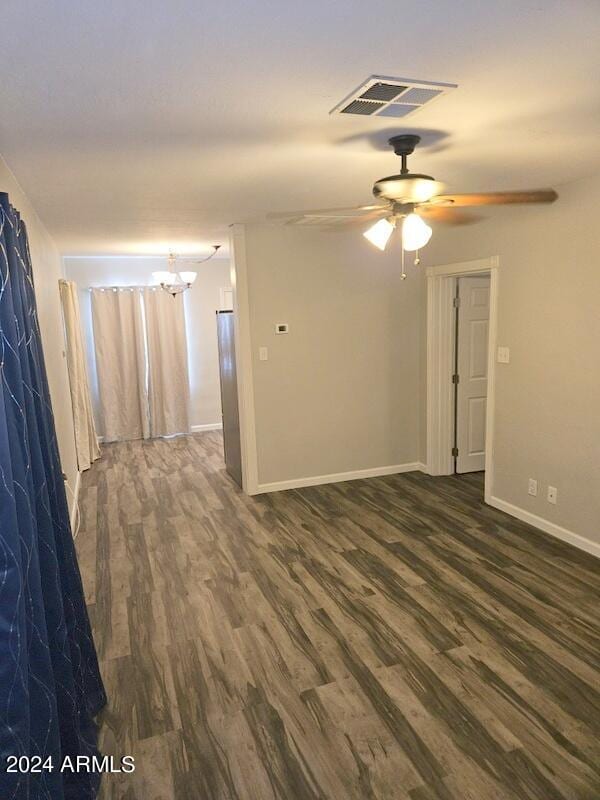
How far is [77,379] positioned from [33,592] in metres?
4.53

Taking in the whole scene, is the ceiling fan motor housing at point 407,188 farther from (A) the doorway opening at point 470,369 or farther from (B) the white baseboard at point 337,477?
(B) the white baseboard at point 337,477

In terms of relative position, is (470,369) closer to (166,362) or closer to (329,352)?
(329,352)

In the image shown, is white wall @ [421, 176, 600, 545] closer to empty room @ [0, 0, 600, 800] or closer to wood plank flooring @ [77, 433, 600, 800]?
empty room @ [0, 0, 600, 800]

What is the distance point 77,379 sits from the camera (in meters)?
5.69

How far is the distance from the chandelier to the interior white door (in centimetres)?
273

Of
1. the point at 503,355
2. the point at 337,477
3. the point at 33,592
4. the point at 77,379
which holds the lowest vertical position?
the point at 337,477

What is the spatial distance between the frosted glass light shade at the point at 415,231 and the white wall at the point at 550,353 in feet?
5.14

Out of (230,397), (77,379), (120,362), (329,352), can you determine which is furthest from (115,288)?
(329,352)

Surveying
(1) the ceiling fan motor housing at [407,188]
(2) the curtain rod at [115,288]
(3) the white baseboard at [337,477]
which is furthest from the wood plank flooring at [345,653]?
(2) the curtain rod at [115,288]

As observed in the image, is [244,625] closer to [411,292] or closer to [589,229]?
[589,229]

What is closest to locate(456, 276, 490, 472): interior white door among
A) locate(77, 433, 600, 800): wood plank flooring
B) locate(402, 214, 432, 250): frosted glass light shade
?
locate(77, 433, 600, 800): wood plank flooring

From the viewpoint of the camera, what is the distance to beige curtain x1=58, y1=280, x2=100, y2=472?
5562mm

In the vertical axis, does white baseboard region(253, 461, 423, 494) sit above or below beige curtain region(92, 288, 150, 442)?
below

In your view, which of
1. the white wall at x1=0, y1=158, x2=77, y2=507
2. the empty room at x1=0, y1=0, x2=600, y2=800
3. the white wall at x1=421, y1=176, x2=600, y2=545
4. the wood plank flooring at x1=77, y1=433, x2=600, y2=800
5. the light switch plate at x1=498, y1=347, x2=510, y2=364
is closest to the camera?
the empty room at x1=0, y1=0, x2=600, y2=800
